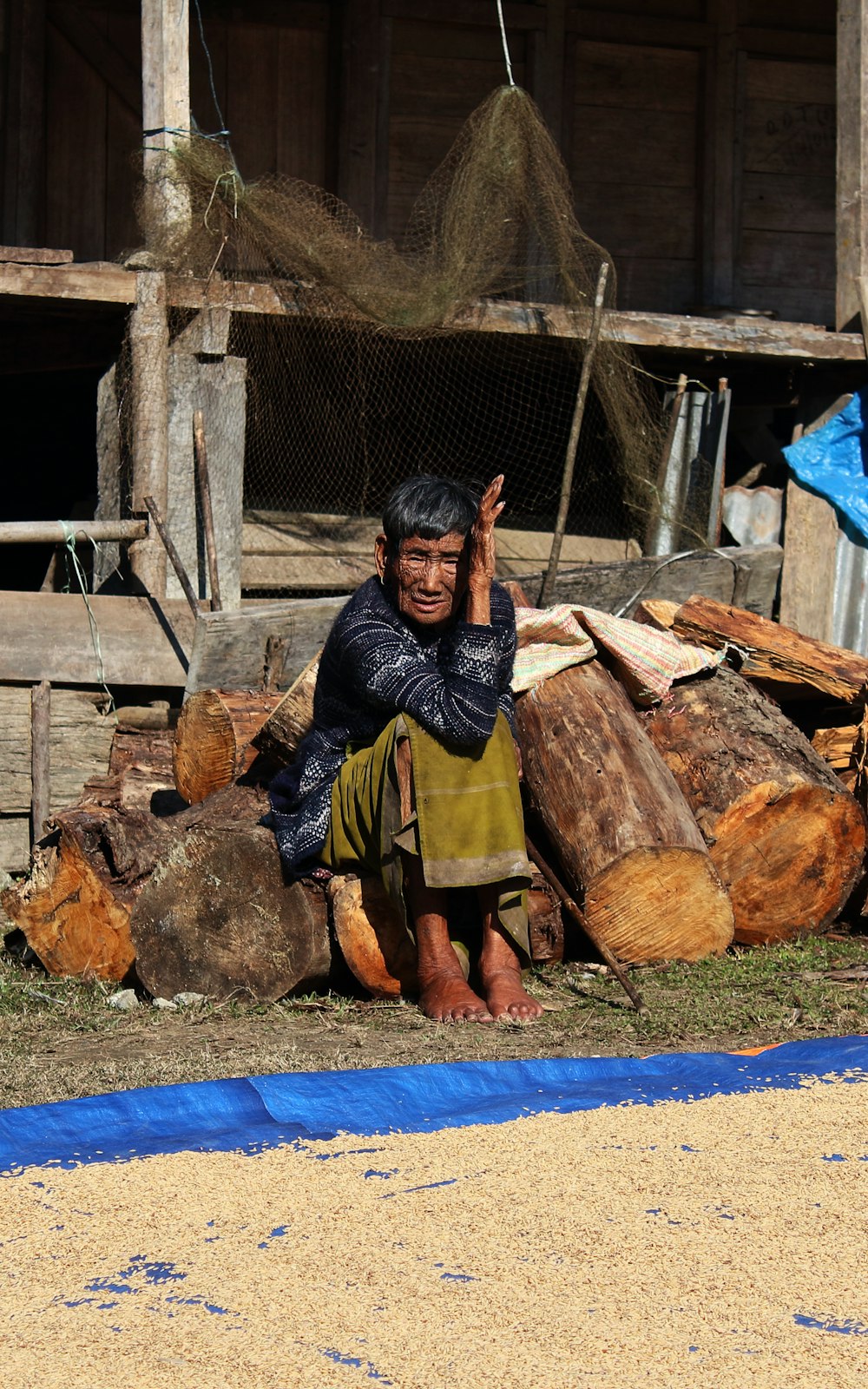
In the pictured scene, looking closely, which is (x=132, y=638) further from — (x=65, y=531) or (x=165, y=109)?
(x=165, y=109)

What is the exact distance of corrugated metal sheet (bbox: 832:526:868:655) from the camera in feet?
24.2

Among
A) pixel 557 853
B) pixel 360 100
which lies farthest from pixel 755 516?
pixel 557 853

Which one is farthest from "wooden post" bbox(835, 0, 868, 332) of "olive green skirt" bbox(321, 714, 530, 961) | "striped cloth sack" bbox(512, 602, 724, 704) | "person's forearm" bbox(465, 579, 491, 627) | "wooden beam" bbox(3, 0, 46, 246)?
"wooden beam" bbox(3, 0, 46, 246)

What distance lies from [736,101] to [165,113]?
433cm

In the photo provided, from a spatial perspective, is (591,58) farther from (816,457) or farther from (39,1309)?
(39,1309)

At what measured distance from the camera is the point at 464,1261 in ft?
7.25

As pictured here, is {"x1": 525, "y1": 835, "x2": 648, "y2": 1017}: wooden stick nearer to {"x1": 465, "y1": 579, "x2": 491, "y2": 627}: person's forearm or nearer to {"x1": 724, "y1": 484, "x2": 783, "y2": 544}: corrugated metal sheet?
{"x1": 465, "y1": 579, "x2": 491, "y2": 627}: person's forearm

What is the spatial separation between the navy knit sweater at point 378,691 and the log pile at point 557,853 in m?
0.14

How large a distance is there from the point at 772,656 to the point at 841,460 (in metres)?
2.42

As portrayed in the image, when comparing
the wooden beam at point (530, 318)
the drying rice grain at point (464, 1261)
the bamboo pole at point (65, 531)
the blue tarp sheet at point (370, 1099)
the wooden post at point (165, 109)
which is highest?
the wooden post at point (165, 109)

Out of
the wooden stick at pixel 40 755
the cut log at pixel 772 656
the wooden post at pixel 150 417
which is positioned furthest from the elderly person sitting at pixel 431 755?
the wooden post at pixel 150 417

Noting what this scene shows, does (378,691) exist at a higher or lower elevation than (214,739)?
higher

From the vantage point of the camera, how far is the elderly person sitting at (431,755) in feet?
12.5

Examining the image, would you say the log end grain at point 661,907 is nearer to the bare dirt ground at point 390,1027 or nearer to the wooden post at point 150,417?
the bare dirt ground at point 390,1027
